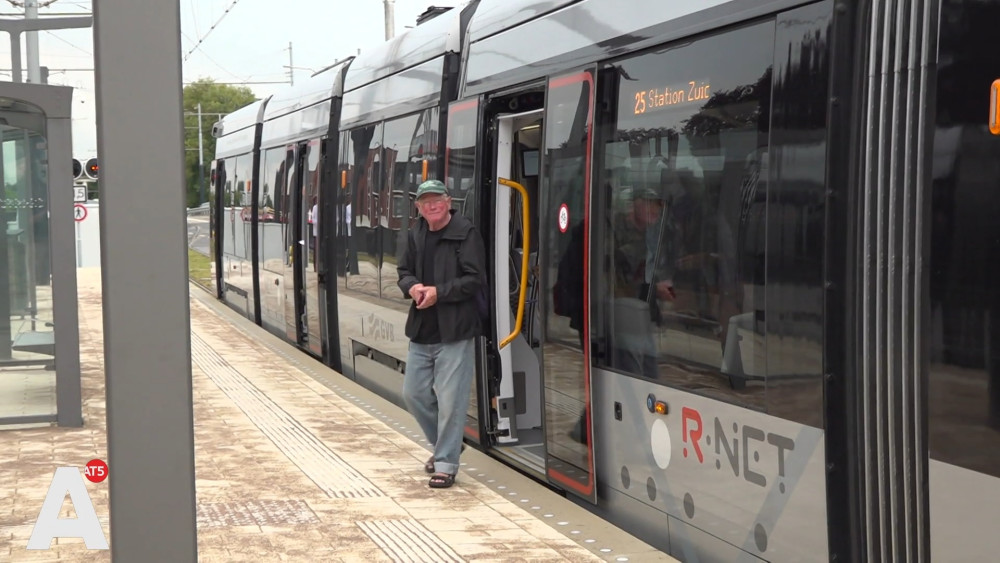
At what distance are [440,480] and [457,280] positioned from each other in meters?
1.15

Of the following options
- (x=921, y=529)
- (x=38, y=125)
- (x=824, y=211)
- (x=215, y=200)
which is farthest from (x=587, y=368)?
(x=215, y=200)

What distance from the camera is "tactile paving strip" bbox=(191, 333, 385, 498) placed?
784cm

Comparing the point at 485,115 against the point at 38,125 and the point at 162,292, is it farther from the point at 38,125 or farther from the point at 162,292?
the point at 162,292

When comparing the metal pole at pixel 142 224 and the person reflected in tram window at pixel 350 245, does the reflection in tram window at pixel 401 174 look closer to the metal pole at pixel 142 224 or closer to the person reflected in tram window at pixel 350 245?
the person reflected in tram window at pixel 350 245

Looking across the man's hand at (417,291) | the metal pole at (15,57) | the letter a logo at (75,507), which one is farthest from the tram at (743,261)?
the metal pole at (15,57)

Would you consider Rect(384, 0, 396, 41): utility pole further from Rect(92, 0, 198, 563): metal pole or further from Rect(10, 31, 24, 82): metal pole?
Rect(92, 0, 198, 563): metal pole

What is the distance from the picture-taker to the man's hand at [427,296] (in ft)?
25.0

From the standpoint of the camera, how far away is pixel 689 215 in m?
5.84

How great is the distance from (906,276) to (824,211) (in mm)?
510

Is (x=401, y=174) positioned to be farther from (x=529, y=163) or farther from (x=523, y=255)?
(x=523, y=255)

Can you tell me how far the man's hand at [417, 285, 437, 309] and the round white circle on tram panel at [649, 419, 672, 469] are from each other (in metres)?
1.81

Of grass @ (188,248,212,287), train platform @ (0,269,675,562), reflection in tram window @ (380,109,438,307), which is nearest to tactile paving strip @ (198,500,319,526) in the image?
train platform @ (0,269,675,562)

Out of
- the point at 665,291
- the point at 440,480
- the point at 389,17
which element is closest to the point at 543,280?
the point at 440,480

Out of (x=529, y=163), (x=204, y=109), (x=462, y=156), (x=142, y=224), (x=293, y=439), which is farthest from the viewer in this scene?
(x=204, y=109)
